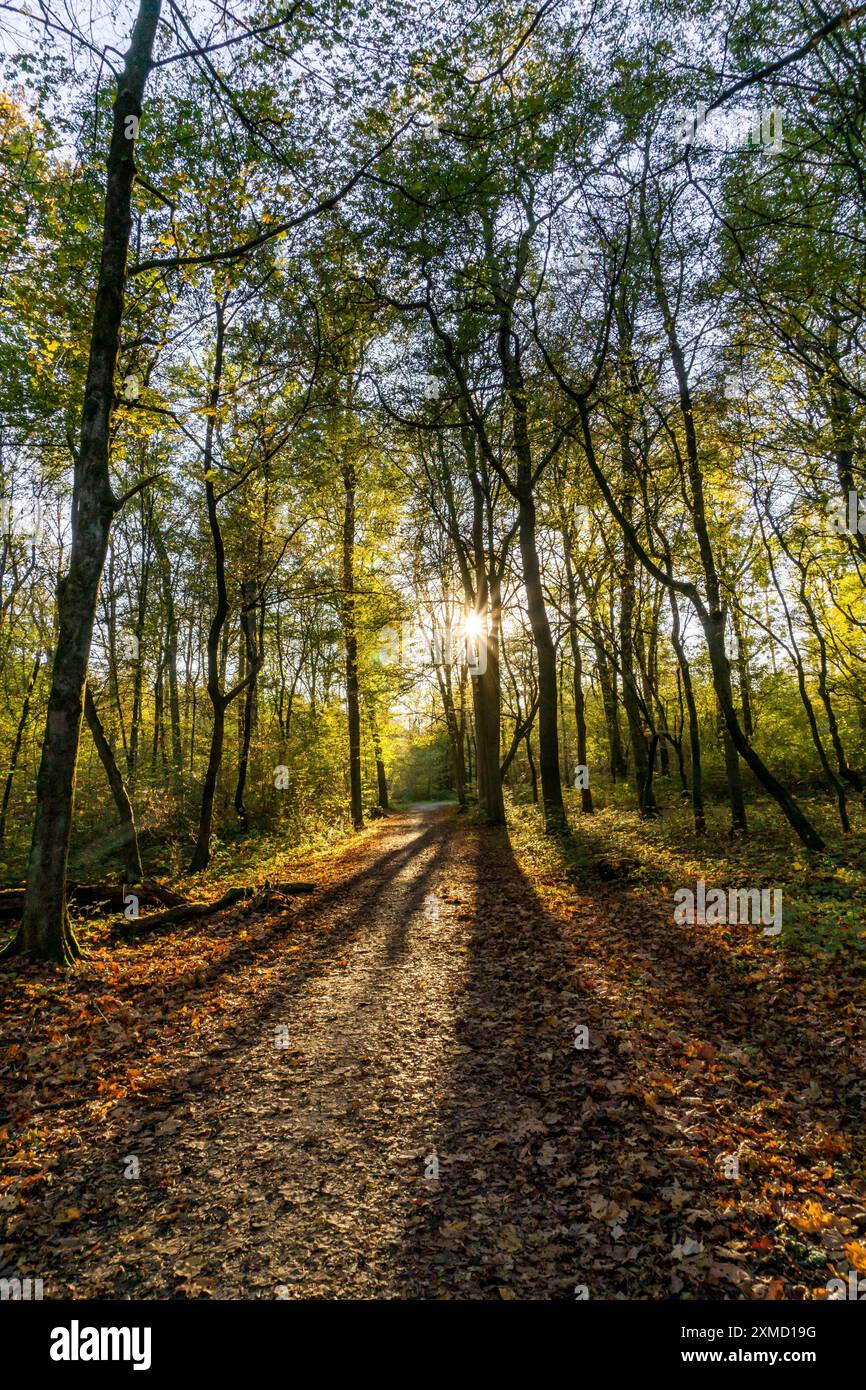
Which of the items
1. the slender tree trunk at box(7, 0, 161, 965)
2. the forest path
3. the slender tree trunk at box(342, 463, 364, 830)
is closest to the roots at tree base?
the slender tree trunk at box(7, 0, 161, 965)

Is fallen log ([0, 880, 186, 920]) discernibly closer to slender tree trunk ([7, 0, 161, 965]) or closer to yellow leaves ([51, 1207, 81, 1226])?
slender tree trunk ([7, 0, 161, 965])

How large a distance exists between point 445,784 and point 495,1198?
4245 centimetres

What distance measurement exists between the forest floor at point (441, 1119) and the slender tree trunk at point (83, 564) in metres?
0.65

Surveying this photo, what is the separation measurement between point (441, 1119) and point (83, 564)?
6706mm

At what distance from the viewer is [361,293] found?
32.8 ft

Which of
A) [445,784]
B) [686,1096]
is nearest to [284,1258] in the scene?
[686,1096]

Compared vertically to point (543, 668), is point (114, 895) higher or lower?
lower

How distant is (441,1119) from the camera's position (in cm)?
407

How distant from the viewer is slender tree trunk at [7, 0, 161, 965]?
21.1 feet

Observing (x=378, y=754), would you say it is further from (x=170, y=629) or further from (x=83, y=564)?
(x=83, y=564)

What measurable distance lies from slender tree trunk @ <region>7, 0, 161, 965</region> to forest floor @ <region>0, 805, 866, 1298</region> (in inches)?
25.7

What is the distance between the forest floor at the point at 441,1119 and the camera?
290 cm

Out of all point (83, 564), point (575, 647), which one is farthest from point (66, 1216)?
point (575, 647)
